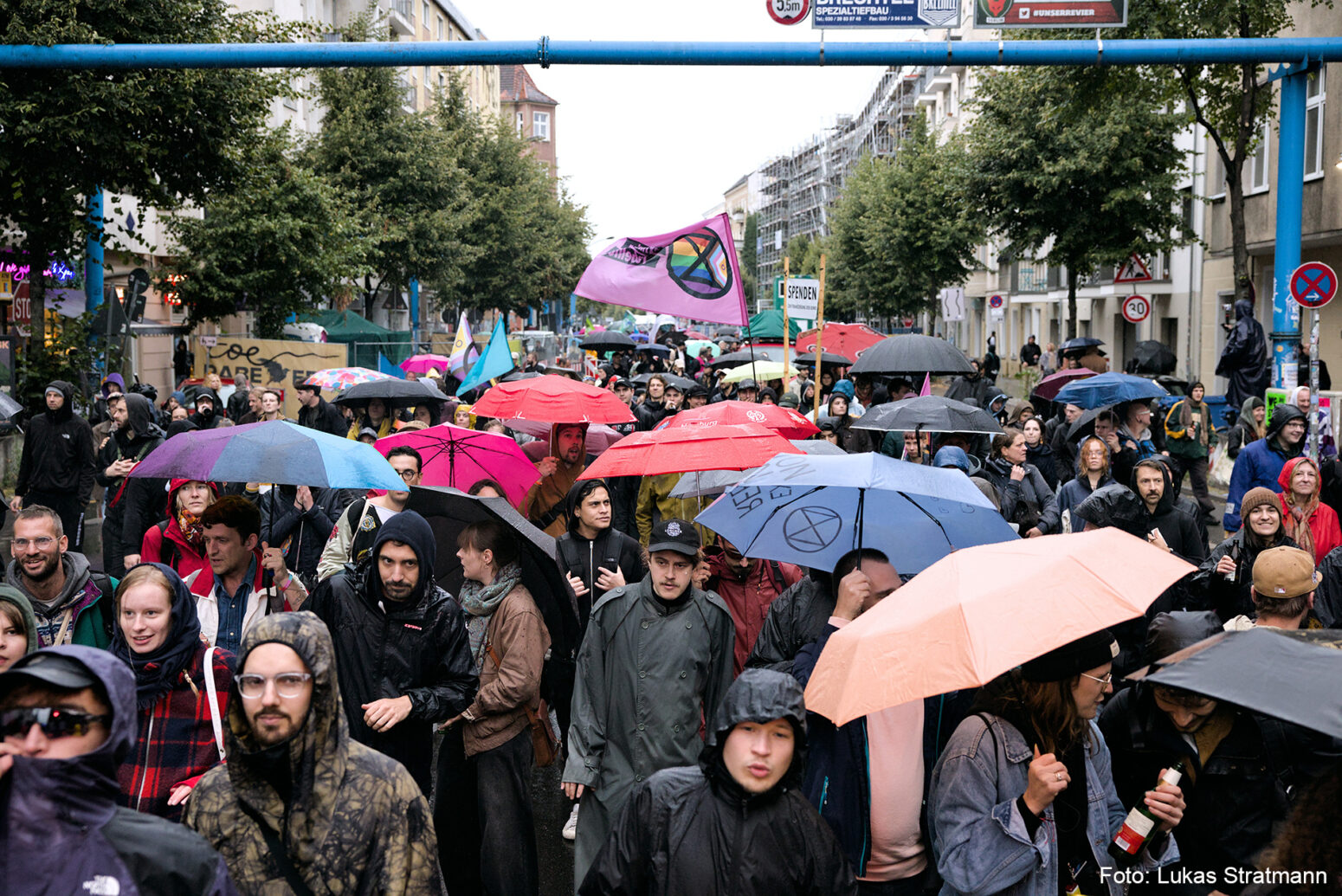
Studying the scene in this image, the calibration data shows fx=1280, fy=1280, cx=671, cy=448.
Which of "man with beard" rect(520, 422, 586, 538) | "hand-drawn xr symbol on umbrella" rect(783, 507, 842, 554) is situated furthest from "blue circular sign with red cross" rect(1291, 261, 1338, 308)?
"hand-drawn xr symbol on umbrella" rect(783, 507, 842, 554)

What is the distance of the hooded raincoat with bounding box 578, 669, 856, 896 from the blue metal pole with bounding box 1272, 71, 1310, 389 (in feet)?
40.0

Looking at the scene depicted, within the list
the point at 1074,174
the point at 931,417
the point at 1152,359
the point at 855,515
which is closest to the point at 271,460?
the point at 855,515

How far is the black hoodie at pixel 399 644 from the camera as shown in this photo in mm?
4711

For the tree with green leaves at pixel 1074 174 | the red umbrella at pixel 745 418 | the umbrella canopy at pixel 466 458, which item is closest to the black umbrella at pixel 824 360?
the tree with green leaves at pixel 1074 174

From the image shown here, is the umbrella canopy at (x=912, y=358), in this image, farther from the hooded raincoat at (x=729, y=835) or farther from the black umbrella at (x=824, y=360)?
the hooded raincoat at (x=729, y=835)

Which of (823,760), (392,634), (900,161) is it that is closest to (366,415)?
(392,634)

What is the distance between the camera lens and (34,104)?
1367 centimetres

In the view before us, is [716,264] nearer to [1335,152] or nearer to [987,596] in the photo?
[987,596]

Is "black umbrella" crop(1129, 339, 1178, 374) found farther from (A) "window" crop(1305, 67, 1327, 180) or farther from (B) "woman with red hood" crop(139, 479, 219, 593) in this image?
(B) "woman with red hood" crop(139, 479, 219, 593)

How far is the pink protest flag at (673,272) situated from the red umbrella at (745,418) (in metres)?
3.08

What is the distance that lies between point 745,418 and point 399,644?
4.35m

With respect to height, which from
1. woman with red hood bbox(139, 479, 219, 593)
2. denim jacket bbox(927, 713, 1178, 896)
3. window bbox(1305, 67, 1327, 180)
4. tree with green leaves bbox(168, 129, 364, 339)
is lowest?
denim jacket bbox(927, 713, 1178, 896)

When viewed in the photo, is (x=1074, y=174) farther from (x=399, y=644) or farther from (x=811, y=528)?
(x=399, y=644)

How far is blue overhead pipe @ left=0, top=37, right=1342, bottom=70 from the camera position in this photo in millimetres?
11445
